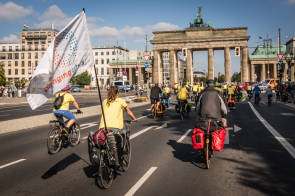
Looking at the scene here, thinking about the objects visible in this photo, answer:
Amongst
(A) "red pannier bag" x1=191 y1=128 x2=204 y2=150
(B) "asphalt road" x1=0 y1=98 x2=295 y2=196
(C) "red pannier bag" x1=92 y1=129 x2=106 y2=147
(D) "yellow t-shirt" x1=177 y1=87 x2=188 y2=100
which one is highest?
(D) "yellow t-shirt" x1=177 y1=87 x2=188 y2=100

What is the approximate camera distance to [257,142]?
29.6 ft

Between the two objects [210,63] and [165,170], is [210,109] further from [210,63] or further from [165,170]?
[210,63]

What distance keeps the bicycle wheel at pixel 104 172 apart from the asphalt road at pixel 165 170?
0.12 metres

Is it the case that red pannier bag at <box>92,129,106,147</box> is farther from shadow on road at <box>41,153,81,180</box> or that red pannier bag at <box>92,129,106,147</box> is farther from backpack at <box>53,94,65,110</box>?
backpack at <box>53,94,65,110</box>

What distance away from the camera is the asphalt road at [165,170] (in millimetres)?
4973

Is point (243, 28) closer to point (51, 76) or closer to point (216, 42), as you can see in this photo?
point (216, 42)

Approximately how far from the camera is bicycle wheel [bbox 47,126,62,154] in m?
7.90

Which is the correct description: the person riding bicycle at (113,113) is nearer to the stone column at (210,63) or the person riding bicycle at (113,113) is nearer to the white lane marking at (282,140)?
the white lane marking at (282,140)

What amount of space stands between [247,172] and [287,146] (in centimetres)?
307

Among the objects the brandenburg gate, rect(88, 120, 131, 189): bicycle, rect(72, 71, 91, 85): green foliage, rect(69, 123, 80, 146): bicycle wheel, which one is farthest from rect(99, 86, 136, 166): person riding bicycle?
rect(72, 71, 91, 85): green foliage

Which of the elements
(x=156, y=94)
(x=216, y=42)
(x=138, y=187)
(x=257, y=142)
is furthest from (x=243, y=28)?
(x=138, y=187)

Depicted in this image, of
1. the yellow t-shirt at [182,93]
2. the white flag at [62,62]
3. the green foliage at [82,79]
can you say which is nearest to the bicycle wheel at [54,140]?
the white flag at [62,62]

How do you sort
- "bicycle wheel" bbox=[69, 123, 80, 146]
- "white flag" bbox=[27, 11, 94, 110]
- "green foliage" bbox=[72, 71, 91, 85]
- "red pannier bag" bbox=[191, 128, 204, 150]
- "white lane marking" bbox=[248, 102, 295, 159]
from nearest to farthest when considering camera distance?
1. "white flag" bbox=[27, 11, 94, 110]
2. "red pannier bag" bbox=[191, 128, 204, 150]
3. "white lane marking" bbox=[248, 102, 295, 159]
4. "bicycle wheel" bbox=[69, 123, 80, 146]
5. "green foliage" bbox=[72, 71, 91, 85]

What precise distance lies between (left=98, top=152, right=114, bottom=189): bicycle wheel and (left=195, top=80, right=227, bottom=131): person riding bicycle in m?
2.17
